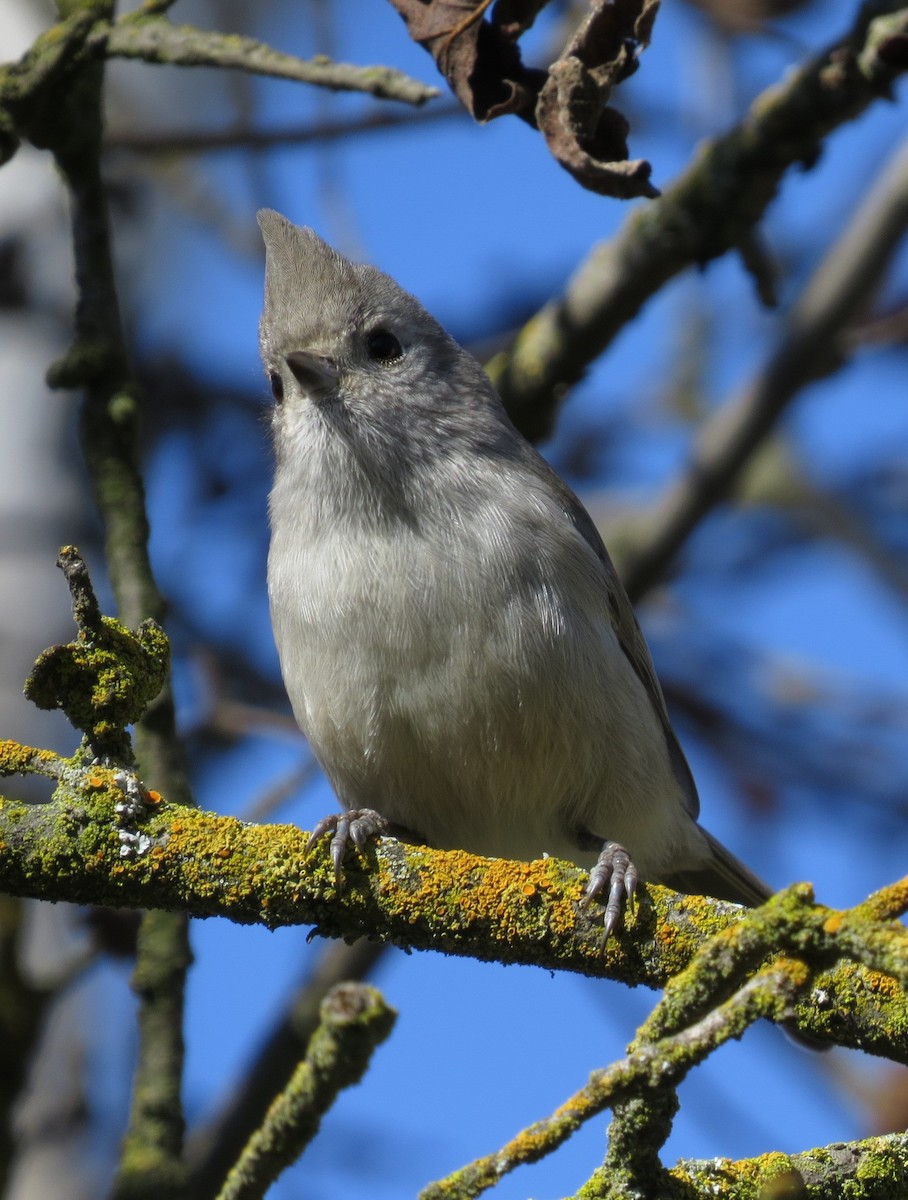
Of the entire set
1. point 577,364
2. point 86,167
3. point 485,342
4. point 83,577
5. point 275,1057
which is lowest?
point 83,577

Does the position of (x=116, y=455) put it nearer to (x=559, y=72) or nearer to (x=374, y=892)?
(x=559, y=72)

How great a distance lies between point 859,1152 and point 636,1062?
0.55 metres

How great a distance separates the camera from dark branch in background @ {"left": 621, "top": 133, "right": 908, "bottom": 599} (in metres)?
4.12

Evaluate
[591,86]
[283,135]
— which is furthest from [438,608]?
[283,135]

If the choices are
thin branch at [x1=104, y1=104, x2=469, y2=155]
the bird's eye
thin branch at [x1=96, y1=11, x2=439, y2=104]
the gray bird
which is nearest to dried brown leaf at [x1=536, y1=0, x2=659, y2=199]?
thin branch at [x1=96, y1=11, x2=439, y2=104]

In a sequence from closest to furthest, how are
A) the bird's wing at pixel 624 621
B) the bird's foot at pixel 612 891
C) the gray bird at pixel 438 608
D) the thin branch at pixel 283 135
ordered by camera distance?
1. the bird's foot at pixel 612 891
2. the gray bird at pixel 438 608
3. the bird's wing at pixel 624 621
4. the thin branch at pixel 283 135

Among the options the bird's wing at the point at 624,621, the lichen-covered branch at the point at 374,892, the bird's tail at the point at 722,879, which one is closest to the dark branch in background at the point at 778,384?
the bird's wing at the point at 624,621

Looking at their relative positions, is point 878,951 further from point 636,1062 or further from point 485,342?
point 485,342

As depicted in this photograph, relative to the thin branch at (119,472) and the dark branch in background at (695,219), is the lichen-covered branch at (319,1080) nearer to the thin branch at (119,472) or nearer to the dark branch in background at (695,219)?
the thin branch at (119,472)

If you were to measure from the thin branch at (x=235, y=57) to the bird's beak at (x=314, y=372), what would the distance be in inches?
26.6

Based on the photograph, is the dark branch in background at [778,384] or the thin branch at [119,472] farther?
the dark branch in background at [778,384]

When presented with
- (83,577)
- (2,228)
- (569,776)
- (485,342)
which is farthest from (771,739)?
A: (83,577)

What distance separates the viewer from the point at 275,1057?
3.53 meters

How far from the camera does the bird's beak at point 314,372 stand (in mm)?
3352
